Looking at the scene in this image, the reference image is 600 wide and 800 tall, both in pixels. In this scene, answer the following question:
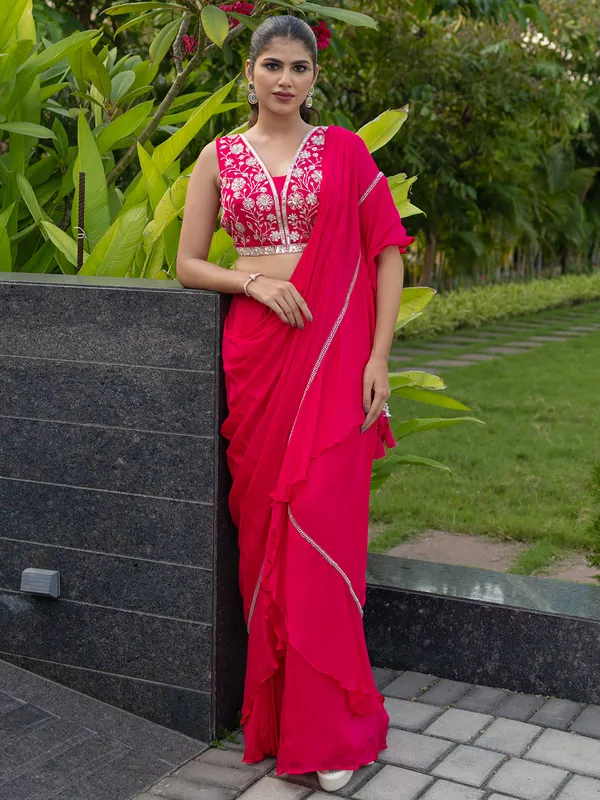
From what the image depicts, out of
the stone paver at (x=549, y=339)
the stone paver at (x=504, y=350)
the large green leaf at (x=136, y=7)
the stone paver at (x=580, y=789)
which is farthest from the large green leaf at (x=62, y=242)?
the stone paver at (x=549, y=339)

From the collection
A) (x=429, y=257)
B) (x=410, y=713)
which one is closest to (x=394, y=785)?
(x=410, y=713)

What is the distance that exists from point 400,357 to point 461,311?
2.61 metres

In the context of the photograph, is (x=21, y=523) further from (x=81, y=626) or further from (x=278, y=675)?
(x=278, y=675)

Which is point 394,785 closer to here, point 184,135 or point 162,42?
point 184,135

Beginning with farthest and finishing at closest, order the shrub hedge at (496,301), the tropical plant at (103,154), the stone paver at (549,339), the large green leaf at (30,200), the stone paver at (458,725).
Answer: the shrub hedge at (496,301)
the stone paver at (549,339)
the large green leaf at (30,200)
the tropical plant at (103,154)
the stone paver at (458,725)

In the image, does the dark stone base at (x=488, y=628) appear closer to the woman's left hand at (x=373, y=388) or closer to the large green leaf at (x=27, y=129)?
the woman's left hand at (x=373, y=388)

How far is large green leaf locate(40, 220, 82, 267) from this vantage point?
3.48 m

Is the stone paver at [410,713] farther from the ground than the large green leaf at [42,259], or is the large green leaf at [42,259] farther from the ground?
the large green leaf at [42,259]

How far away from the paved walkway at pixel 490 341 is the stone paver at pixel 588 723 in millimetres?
5585

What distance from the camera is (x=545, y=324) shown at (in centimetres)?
1220

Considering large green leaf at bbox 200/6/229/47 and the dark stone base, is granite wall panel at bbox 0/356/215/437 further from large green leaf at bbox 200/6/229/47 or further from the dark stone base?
large green leaf at bbox 200/6/229/47

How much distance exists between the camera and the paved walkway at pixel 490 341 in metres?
9.23

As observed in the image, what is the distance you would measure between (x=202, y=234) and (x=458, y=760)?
146cm

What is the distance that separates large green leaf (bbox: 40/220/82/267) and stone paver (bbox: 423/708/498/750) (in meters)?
1.73
